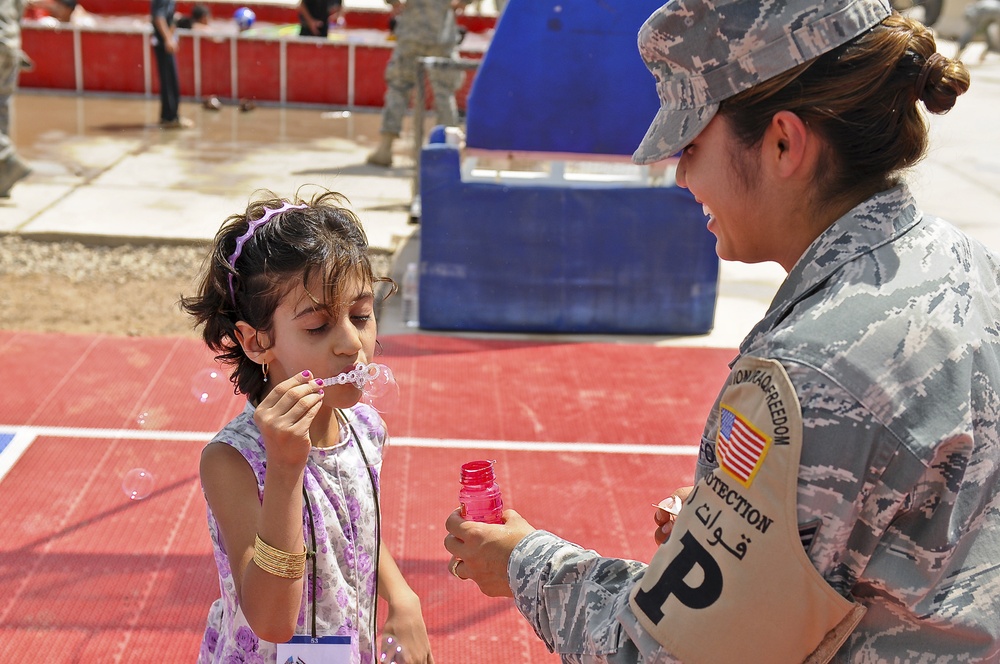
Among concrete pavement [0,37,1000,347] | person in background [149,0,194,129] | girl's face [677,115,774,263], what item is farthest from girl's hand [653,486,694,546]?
person in background [149,0,194,129]

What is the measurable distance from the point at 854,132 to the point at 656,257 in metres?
4.89

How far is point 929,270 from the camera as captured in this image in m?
1.40

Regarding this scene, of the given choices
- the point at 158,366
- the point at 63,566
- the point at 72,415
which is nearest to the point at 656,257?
the point at 158,366

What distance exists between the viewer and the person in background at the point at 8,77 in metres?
8.29

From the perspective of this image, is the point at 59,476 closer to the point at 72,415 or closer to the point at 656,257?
the point at 72,415

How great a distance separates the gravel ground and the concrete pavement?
0.18 meters

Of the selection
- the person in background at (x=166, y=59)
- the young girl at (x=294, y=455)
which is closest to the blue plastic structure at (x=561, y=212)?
the young girl at (x=294, y=455)

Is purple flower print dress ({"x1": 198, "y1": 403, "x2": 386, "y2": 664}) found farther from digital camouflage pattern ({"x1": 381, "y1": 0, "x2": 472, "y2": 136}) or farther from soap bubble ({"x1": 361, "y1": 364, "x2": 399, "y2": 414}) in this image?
digital camouflage pattern ({"x1": 381, "y1": 0, "x2": 472, "y2": 136})

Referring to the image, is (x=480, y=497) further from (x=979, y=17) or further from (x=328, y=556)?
(x=979, y=17)

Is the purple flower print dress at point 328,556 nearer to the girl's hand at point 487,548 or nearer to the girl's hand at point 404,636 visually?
the girl's hand at point 404,636

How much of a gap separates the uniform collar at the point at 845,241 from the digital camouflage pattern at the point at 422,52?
892 centimetres

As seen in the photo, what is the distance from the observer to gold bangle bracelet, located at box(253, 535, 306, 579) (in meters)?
1.94

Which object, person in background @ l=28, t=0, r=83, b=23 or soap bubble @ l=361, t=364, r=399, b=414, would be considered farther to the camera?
person in background @ l=28, t=0, r=83, b=23

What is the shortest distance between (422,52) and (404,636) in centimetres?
862
